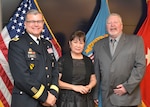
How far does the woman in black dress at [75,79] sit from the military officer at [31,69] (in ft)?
0.79

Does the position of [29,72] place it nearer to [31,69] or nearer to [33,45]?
[31,69]

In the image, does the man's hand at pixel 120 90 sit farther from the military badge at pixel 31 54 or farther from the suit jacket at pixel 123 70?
the military badge at pixel 31 54

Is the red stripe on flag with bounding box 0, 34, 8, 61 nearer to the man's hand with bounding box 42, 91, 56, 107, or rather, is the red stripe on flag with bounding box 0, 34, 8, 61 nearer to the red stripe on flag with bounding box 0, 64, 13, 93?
the red stripe on flag with bounding box 0, 64, 13, 93

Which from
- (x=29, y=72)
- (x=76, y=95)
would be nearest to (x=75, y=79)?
(x=76, y=95)

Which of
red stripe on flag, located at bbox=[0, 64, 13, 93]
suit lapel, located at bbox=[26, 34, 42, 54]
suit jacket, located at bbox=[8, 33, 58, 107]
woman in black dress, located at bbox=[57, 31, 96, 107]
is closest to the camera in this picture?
suit jacket, located at bbox=[8, 33, 58, 107]

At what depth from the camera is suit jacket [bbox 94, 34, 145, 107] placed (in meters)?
2.61

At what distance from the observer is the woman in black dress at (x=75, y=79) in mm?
2572

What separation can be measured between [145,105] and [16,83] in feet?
5.41

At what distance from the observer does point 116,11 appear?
3.25m

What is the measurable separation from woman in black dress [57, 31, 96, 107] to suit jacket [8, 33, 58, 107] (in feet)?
0.86

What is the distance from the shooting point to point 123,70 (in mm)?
2621

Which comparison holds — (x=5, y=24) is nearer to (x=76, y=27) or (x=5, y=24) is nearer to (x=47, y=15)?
(x=47, y=15)

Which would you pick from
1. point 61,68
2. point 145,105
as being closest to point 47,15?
point 61,68

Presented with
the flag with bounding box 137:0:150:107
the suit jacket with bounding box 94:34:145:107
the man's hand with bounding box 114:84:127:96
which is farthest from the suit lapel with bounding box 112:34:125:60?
the flag with bounding box 137:0:150:107
